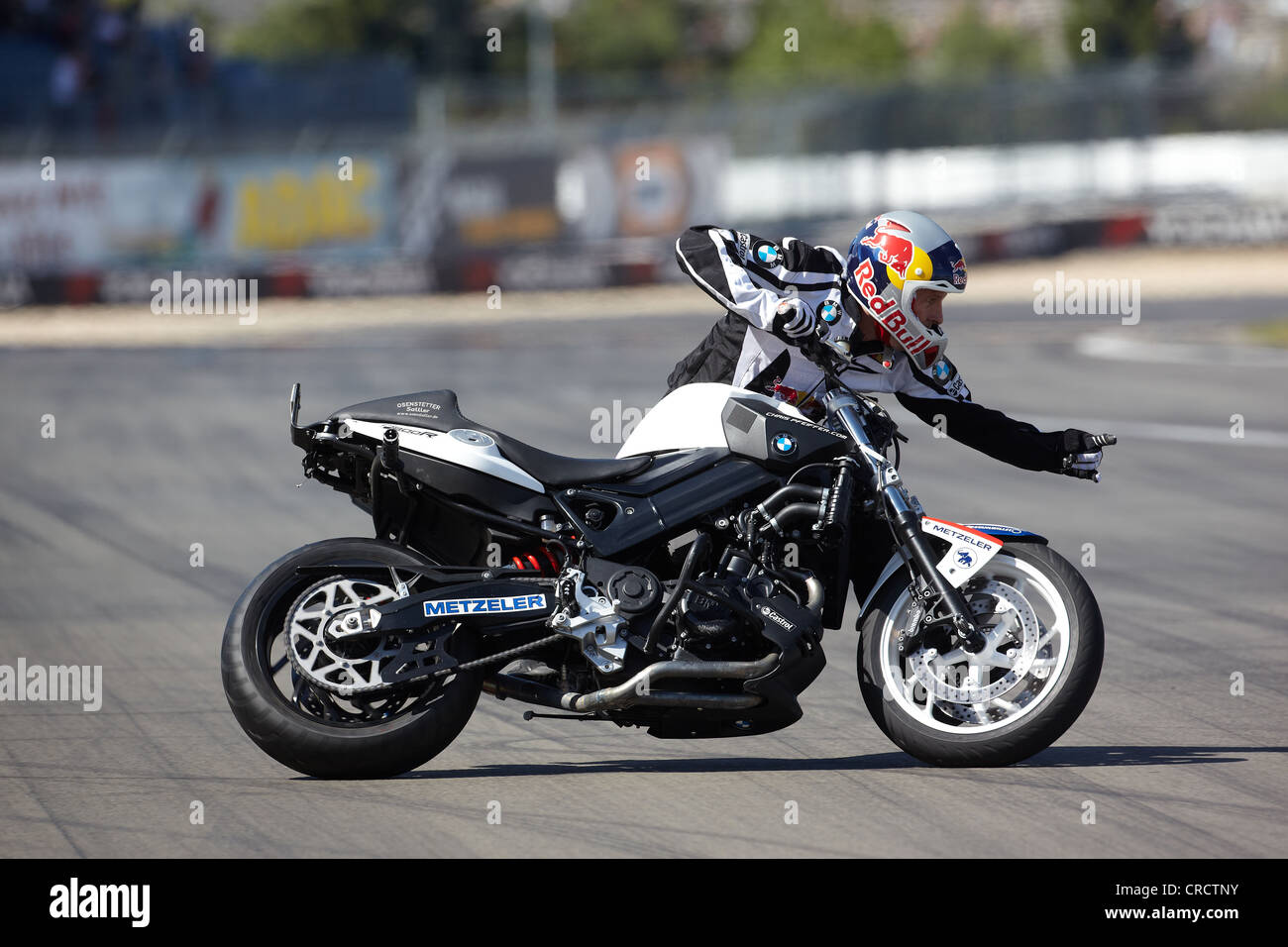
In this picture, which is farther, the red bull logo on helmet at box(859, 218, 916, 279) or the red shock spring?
the red bull logo on helmet at box(859, 218, 916, 279)

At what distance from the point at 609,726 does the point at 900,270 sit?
2.03 metres

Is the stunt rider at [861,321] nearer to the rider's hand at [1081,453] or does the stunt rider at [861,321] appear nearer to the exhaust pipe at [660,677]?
the rider's hand at [1081,453]

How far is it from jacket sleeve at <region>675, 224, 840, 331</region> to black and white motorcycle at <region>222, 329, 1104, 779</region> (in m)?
0.22

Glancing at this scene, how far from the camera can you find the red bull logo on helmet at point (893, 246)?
21.1 feet

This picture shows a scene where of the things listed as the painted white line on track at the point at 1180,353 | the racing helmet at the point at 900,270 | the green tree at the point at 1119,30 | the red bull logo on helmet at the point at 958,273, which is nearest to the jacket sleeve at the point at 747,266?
the racing helmet at the point at 900,270

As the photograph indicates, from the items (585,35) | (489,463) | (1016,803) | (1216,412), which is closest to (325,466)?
(489,463)

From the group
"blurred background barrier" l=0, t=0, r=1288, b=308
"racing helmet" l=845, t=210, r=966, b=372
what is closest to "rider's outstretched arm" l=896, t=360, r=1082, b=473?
"racing helmet" l=845, t=210, r=966, b=372

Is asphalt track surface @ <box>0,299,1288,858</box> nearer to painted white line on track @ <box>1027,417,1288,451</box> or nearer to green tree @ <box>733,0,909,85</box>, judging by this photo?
painted white line on track @ <box>1027,417,1288,451</box>

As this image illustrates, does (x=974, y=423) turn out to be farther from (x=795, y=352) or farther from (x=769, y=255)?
(x=769, y=255)

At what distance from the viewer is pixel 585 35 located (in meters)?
87.9

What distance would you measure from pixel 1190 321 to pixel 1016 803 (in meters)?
21.8

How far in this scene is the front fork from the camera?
617cm
